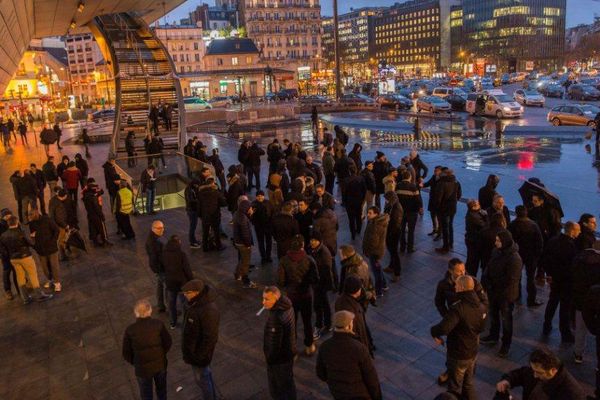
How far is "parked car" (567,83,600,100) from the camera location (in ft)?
149

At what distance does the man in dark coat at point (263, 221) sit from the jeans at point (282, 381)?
4670mm

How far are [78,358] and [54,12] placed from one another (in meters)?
22.9

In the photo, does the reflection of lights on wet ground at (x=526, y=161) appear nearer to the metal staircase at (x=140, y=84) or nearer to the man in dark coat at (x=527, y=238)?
the man in dark coat at (x=527, y=238)

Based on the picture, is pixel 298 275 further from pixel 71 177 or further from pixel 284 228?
pixel 71 177

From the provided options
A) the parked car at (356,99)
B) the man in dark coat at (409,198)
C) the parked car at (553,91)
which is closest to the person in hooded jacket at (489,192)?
the man in dark coat at (409,198)

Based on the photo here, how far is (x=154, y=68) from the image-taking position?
27516 mm

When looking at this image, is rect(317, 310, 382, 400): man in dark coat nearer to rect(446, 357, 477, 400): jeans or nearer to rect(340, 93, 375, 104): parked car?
rect(446, 357, 477, 400): jeans

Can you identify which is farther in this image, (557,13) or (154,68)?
(557,13)

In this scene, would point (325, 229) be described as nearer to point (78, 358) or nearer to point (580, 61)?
point (78, 358)

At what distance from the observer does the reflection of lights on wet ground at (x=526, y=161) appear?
1902 centimetres

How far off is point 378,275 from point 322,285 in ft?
5.30

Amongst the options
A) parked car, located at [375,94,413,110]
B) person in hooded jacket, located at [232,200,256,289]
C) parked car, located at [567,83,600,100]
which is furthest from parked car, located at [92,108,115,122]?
person in hooded jacket, located at [232,200,256,289]

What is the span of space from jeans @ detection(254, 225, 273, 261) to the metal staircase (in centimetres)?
1629

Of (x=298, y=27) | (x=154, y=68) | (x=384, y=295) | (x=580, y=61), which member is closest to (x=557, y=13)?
(x=580, y=61)
